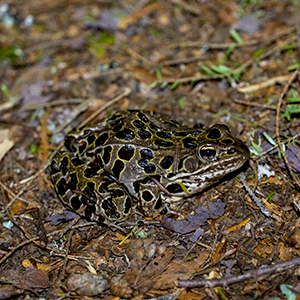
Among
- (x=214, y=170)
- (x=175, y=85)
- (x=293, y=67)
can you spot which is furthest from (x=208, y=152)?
(x=293, y=67)

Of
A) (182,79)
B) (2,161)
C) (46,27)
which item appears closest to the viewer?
(2,161)

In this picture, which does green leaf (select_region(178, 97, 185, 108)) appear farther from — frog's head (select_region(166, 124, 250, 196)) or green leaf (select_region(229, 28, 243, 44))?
green leaf (select_region(229, 28, 243, 44))

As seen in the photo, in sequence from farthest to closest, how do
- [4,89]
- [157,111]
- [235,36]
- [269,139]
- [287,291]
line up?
1. [4,89]
2. [235,36]
3. [157,111]
4. [269,139]
5. [287,291]

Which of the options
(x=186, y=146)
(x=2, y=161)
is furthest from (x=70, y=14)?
(x=186, y=146)

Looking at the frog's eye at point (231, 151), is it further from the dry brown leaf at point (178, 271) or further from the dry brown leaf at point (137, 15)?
the dry brown leaf at point (137, 15)

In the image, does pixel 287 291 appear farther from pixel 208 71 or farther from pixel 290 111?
pixel 208 71

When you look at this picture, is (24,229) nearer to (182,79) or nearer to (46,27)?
(182,79)
